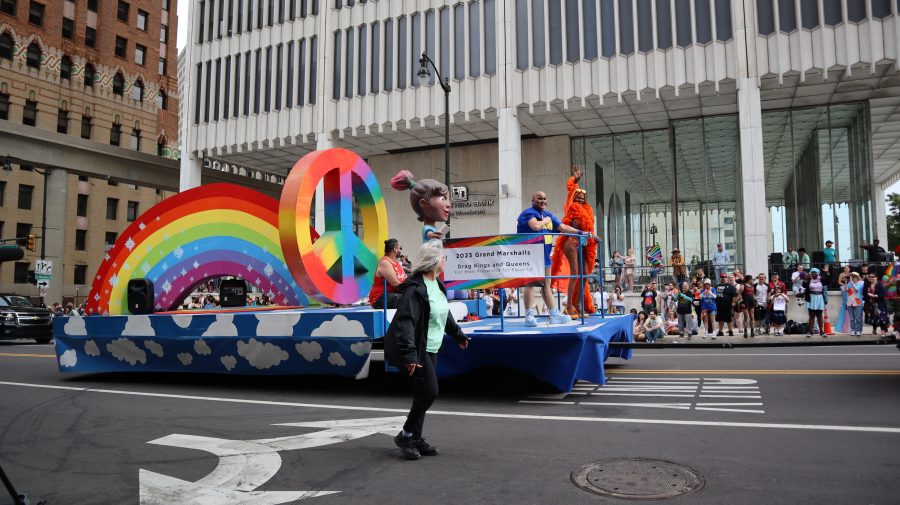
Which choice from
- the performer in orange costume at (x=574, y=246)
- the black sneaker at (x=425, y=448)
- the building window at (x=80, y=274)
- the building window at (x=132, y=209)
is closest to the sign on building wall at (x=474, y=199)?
the performer in orange costume at (x=574, y=246)

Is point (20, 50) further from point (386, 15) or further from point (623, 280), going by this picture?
point (623, 280)

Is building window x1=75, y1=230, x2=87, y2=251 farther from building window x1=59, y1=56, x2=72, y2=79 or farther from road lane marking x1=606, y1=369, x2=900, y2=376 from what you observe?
road lane marking x1=606, y1=369, x2=900, y2=376

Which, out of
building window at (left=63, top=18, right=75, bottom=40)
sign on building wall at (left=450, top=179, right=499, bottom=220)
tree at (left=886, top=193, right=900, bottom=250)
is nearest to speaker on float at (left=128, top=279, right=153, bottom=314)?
sign on building wall at (left=450, top=179, right=499, bottom=220)

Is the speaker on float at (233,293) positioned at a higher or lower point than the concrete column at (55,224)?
lower

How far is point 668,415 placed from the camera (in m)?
6.50

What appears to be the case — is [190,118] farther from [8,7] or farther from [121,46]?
[121,46]

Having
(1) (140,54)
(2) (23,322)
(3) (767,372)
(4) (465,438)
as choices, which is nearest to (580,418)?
(4) (465,438)

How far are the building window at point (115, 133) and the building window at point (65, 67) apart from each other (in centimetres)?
491

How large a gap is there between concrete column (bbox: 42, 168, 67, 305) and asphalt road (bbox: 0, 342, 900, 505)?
23269 mm

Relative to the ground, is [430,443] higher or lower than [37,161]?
lower

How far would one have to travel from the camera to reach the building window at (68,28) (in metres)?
48.3

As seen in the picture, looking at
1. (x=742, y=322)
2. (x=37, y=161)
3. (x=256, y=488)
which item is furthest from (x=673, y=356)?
(x=37, y=161)

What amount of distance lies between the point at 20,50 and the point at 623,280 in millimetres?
45636

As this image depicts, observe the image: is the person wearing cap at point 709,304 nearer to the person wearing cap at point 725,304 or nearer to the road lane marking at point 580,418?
the person wearing cap at point 725,304
